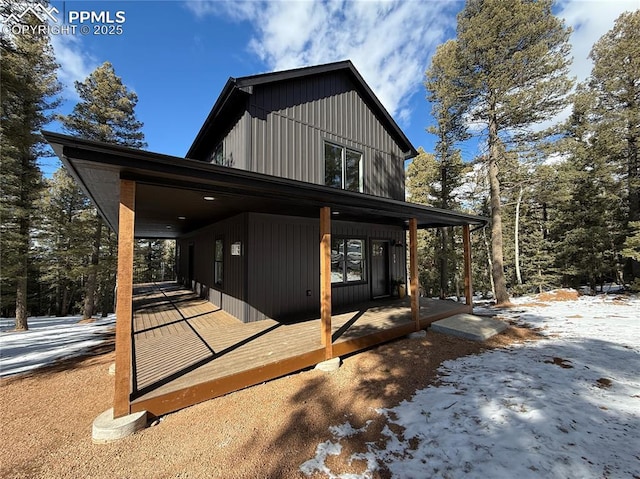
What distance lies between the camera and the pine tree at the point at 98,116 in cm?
1207

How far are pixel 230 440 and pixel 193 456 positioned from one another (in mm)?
356

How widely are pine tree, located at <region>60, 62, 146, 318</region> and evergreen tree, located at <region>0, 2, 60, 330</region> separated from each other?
1.60m

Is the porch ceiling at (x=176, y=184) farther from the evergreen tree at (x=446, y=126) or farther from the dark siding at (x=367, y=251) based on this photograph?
the evergreen tree at (x=446, y=126)

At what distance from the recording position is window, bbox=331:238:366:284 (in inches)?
309

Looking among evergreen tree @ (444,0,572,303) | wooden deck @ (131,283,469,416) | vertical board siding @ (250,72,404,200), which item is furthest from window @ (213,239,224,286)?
evergreen tree @ (444,0,572,303)

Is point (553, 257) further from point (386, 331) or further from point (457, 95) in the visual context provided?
point (386, 331)

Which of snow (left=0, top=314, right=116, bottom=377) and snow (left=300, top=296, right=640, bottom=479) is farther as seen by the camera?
snow (left=0, top=314, right=116, bottom=377)

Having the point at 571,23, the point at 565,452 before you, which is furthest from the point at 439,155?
the point at 565,452

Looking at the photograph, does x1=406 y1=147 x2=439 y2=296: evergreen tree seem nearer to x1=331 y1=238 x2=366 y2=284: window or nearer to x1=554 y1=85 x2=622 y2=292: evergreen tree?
x1=554 y1=85 x2=622 y2=292: evergreen tree

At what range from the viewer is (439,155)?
1373cm

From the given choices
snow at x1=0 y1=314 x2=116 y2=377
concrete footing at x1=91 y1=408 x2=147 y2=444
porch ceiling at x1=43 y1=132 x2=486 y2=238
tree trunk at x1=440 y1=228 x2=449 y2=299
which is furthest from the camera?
tree trunk at x1=440 y1=228 x2=449 y2=299

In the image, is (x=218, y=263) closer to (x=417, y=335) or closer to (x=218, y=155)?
(x=218, y=155)

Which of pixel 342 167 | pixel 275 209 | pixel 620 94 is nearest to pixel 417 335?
pixel 275 209

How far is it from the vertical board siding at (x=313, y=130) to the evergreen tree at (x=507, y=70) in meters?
4.20
